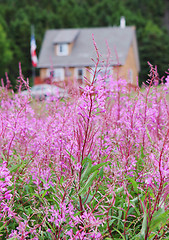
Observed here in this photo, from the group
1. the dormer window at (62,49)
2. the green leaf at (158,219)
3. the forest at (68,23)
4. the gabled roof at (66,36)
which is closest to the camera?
the green leaf at (158,219)

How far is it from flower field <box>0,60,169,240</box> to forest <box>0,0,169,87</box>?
136 feet

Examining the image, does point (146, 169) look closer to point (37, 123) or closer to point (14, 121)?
point (14, 121)

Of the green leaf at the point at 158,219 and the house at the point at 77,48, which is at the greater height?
the house at the point at 77,48

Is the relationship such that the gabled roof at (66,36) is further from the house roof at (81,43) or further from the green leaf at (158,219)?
the green leaf at (158,219)

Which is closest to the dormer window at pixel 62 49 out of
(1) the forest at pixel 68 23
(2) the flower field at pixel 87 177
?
(1) the forest at pixel 68 23

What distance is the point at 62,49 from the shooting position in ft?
139

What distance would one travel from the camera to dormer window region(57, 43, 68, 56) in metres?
42.1

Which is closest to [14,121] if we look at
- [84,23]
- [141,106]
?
[141,106]

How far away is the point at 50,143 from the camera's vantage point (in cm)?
313

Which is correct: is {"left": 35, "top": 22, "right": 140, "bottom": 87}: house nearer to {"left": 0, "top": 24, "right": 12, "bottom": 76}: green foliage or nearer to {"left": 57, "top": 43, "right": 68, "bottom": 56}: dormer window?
{"left": 57, "top": 43, "right": 68, "bottom": 56}: dormer window

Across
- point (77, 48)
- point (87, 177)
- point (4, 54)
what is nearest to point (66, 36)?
point (77, 48)

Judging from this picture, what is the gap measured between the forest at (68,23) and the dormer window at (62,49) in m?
11.5

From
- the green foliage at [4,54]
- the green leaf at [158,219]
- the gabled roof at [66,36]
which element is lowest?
the green leaf at [158,219]

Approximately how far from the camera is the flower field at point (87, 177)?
2.21m
